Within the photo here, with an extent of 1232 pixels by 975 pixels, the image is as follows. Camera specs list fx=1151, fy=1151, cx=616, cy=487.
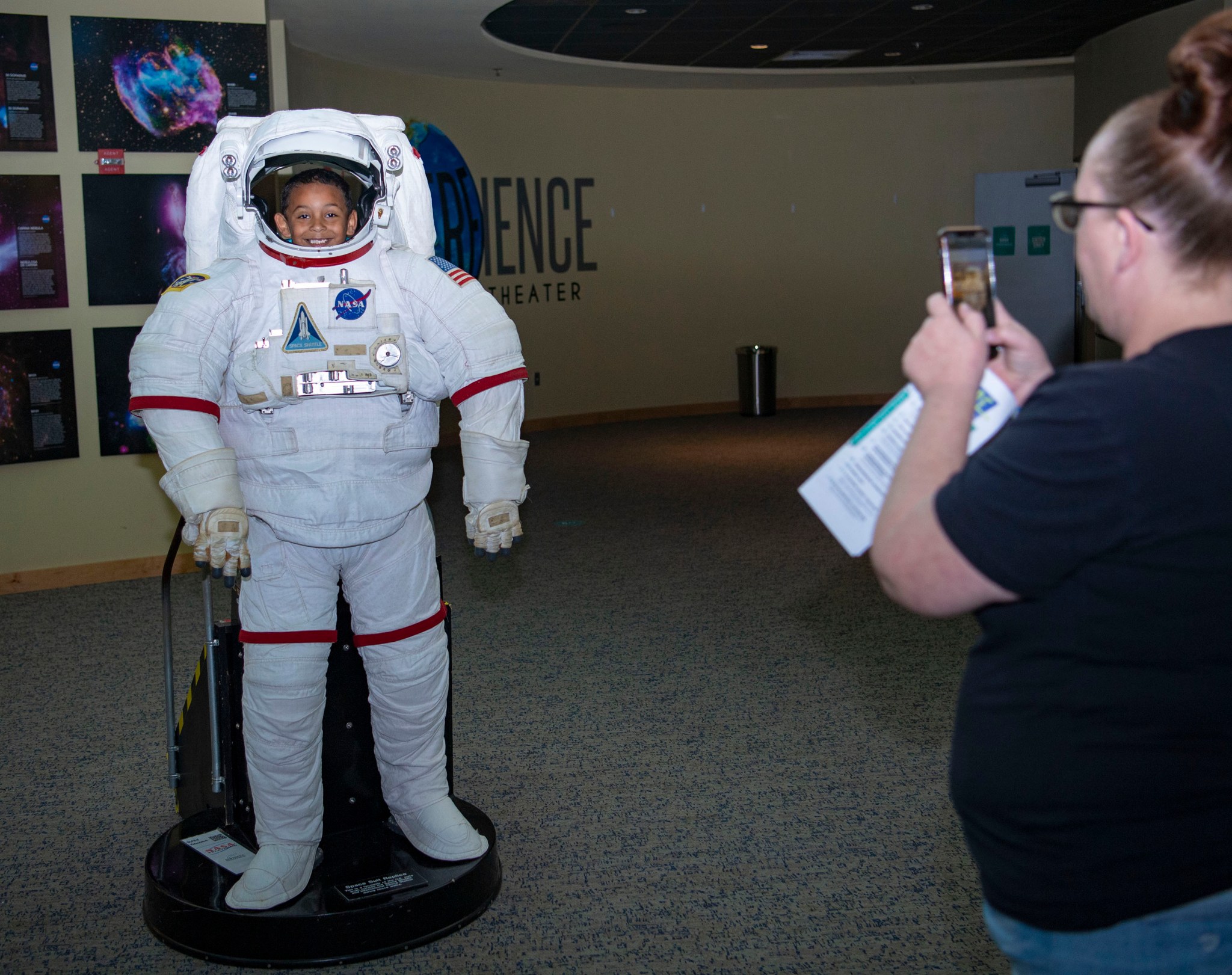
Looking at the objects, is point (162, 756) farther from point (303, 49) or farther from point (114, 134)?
point (303, 49)

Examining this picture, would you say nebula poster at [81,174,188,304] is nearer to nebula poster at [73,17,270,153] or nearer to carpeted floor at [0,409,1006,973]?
nebula poster at [73,17,270,153]

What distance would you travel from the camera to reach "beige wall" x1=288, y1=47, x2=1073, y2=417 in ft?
31.1

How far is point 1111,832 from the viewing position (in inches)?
39.2

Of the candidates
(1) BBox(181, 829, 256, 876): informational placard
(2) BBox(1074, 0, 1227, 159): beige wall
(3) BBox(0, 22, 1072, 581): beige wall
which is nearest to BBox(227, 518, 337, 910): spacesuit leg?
(1) BBox(181, 829, 256, 876): informational placard

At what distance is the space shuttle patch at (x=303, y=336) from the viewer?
2180 mm

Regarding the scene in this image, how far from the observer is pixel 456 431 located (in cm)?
873

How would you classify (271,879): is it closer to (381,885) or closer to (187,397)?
(381,885)

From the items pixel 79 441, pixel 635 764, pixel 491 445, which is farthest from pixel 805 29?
pixel 491 445

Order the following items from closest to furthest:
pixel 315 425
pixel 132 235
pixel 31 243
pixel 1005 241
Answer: pixel 315 425 → pixel 31 243 → pixel 132 235 → pixel 1005 241

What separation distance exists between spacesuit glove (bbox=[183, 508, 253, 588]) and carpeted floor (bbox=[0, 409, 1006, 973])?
2.65 feet

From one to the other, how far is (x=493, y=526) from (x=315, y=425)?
403 millimetres

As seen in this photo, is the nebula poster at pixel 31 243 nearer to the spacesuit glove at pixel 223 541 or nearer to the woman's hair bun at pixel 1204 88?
the spacesuit glove at pixel 223 541

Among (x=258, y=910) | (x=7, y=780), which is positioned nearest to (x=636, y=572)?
(x=7, y=780)

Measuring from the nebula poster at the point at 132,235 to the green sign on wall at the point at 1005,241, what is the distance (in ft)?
A: 23.6
